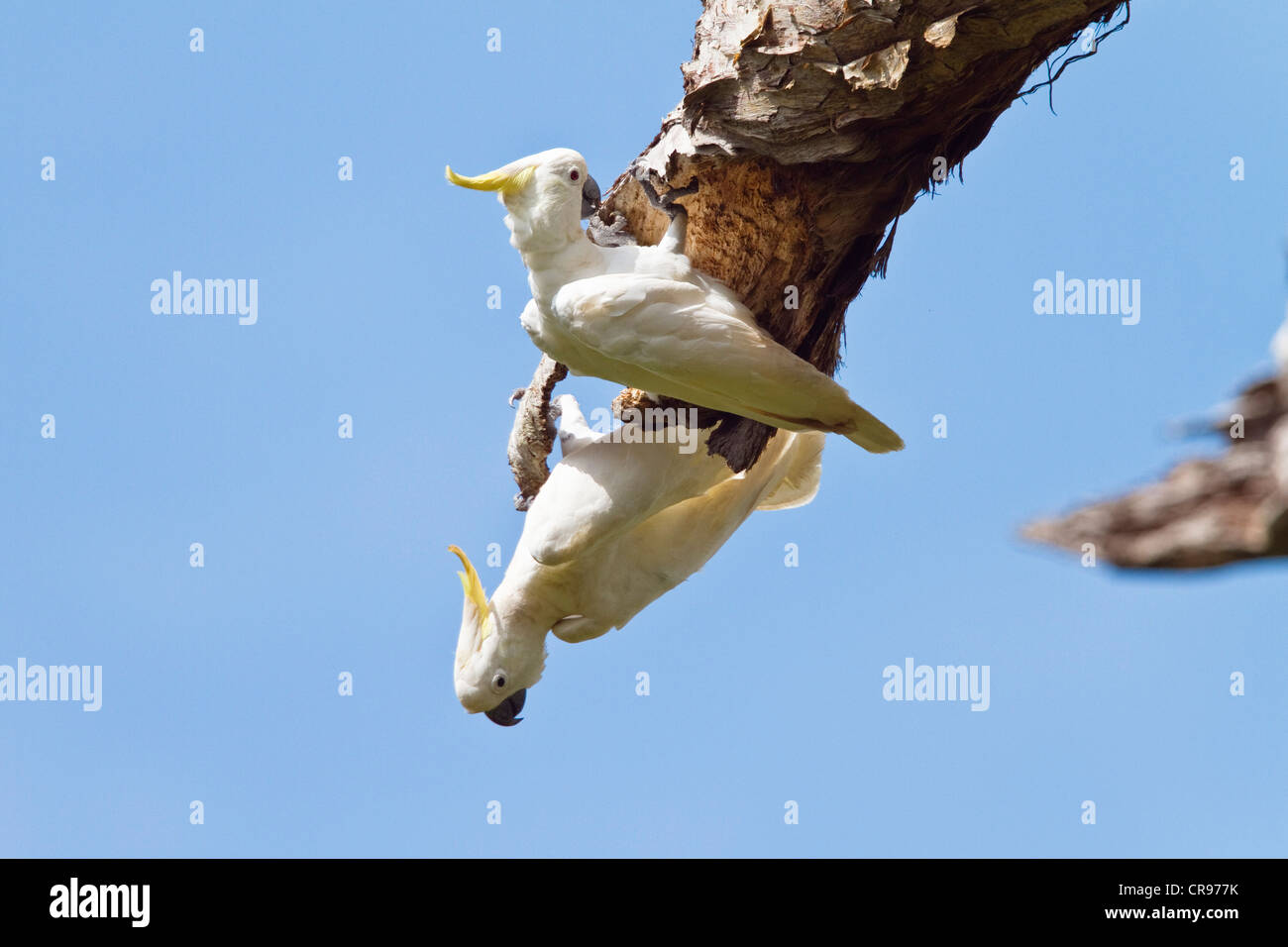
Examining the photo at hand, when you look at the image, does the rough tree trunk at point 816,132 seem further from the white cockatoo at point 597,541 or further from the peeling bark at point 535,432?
the peeling bark at point 535,432

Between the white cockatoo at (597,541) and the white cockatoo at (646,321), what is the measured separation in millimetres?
603

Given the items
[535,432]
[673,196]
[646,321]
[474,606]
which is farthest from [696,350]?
[474,606]

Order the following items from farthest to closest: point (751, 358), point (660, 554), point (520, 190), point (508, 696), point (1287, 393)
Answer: point (508, 696) → point (660, 554) → point (520, 190) → point (751, 358) → point (1287, 393)

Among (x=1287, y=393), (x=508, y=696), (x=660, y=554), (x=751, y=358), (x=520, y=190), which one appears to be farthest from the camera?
(x=508, y=696)

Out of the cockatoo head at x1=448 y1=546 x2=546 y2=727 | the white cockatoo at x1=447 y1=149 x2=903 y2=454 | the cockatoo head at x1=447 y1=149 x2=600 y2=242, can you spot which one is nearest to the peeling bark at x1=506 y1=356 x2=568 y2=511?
the cockatoo head at x1=448 y1=546 x2=546 y2=727

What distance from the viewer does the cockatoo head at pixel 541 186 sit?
5582 mm

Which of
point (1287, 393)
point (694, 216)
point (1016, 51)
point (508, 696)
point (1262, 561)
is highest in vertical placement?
point (1016, 51)

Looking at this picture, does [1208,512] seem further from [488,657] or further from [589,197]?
[488,657]

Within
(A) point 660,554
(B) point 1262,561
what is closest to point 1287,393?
(B) point 1262,561

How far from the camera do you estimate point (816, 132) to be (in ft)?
18.5

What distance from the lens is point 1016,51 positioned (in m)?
5.52

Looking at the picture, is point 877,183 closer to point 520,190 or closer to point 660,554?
point 520,190

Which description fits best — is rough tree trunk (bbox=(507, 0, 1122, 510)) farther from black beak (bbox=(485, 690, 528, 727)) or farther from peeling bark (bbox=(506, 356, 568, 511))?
black beak (bbox=(485, 690, 528, 727))

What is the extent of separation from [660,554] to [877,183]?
211cm
